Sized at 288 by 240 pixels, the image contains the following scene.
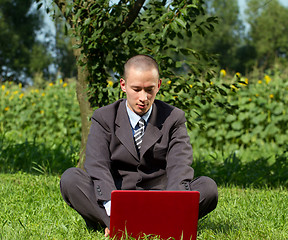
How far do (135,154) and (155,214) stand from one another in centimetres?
47

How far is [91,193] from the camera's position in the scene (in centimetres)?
228

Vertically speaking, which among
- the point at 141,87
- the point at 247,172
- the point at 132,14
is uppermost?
the point at 132,14

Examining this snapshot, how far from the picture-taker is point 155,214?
1.95 metres

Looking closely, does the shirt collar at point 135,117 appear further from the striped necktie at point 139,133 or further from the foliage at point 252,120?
the foliage at point 252,120

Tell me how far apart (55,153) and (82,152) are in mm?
960

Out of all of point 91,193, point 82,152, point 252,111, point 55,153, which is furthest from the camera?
point 252,111

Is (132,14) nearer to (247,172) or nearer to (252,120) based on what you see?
(247,172)

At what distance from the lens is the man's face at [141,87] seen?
7.30 feet

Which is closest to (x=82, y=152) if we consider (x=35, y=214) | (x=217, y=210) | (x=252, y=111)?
(x=35, y=214)

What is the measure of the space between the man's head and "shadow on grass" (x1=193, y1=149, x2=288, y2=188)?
1.86 metres

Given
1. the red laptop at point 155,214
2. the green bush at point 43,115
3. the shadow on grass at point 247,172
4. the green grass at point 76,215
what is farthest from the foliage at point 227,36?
the red laptop at point 155,214

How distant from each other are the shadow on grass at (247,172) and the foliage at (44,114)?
284 centimetres

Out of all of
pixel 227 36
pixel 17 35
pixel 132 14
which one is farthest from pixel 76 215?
pixel 227 36

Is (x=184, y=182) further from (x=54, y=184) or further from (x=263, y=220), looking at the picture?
(x=54, y=184)
